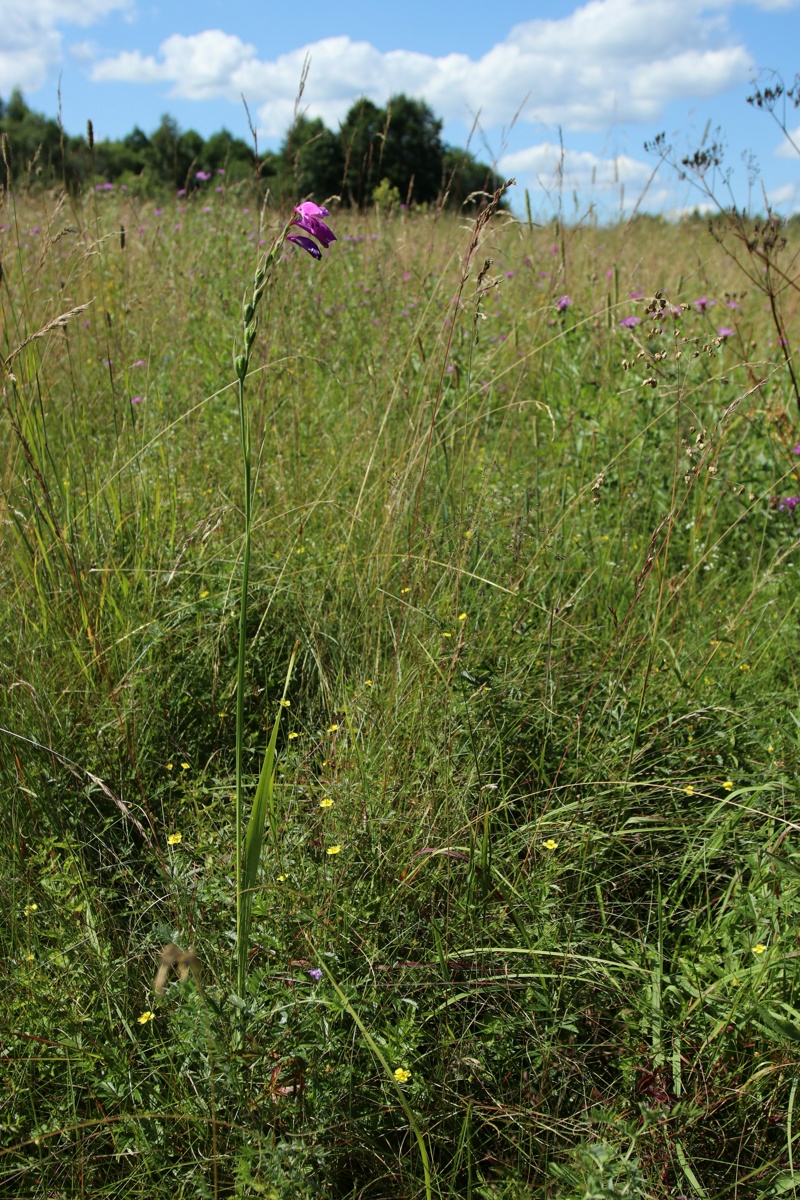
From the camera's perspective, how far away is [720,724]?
175 cm

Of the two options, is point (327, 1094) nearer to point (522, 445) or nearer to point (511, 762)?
point (511, 762)

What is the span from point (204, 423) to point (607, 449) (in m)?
1.37

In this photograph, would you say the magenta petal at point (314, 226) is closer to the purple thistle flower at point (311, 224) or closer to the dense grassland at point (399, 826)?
the purple thistle flower at point (311, 224)

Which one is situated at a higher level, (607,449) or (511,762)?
(607,449)

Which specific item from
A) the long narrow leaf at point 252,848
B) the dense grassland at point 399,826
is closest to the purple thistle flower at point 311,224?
the dense grassland at point 399,826

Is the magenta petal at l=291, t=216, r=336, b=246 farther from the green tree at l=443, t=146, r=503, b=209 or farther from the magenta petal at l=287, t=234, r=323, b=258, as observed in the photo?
the green tree at l=443, t=146, r=503, b=209

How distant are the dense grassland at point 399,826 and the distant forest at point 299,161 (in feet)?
2.08

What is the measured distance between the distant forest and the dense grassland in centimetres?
63

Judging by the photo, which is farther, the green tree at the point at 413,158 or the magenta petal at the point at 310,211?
the green tree at the point at 413,158

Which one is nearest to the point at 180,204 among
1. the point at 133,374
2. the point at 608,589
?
the point at 133,374

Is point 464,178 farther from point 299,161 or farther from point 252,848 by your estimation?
point 252,848

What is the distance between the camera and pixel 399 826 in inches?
56.5

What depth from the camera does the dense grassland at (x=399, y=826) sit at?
1105mm

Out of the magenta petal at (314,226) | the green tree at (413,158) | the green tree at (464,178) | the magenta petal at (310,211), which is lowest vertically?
the magenta petal at (314,226)
